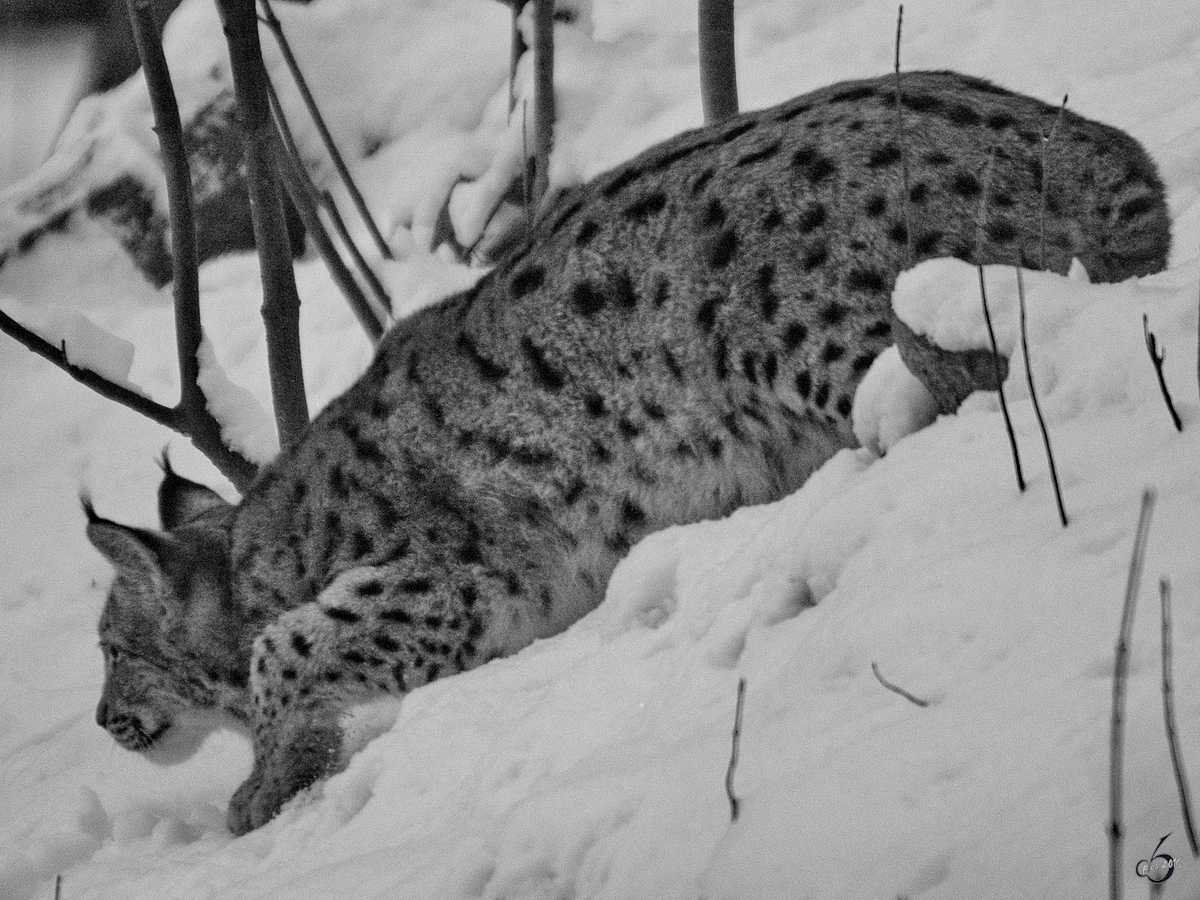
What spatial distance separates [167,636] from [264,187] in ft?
5.80

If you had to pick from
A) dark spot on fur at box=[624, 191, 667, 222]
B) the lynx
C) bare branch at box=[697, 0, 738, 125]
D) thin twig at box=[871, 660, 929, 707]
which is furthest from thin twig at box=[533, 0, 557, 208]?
thin twig at box=[871, 660, 929, 707]

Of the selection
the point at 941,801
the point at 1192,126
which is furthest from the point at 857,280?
the point at 1192,126

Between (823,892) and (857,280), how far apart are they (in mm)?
2472

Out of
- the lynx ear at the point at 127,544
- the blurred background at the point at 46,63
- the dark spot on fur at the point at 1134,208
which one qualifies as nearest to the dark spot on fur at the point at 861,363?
the dark spot on fur at the point at 1134,208

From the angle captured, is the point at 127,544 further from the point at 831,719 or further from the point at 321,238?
the point at 831,719

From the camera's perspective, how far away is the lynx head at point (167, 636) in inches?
193

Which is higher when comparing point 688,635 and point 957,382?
point 957,382

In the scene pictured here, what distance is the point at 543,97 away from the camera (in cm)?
838

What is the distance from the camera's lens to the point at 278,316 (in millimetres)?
5574

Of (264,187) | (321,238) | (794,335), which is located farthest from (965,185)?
(321,238)

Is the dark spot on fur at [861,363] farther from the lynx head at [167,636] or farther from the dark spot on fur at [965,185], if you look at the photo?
the lynx head at [167,636]

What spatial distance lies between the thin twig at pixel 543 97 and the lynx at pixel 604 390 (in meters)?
3.57

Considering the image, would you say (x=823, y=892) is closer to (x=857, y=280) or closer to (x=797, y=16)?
(x=857, y=280)

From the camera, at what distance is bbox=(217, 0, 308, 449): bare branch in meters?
5.39
